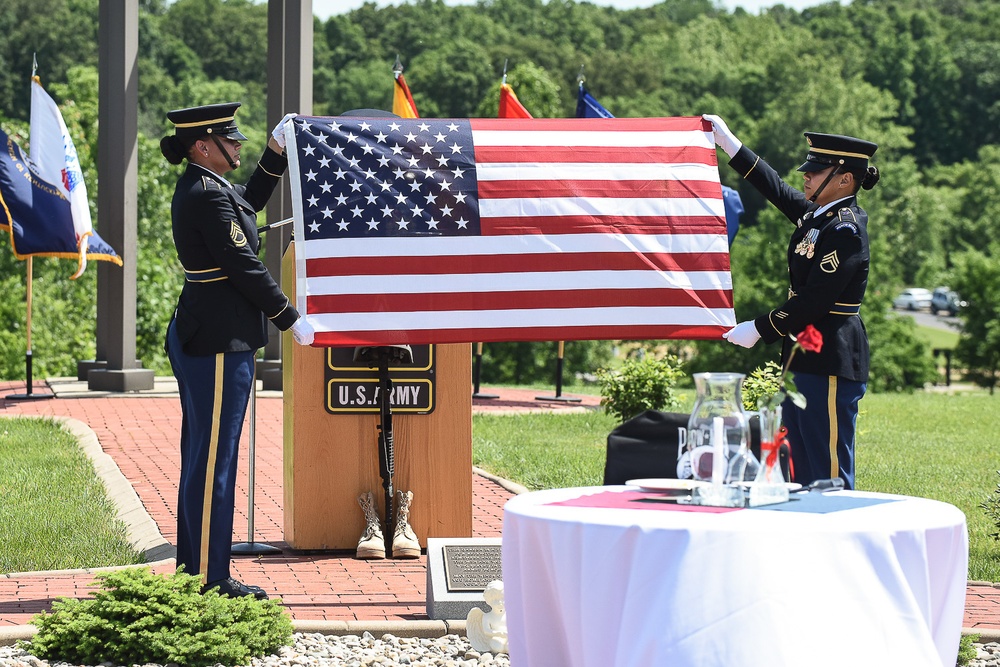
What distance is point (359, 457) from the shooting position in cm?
770

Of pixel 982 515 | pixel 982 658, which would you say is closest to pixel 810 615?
pixel 982 658

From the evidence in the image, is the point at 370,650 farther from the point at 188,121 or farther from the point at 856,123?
the point at 856,123

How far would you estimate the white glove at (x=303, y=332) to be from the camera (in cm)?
627

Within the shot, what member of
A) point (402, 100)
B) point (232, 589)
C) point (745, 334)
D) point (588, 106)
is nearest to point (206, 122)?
point (232, 589)

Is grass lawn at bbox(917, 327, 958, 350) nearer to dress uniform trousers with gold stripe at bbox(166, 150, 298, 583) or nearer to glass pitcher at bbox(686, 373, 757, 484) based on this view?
dress uniform trousers with gold stripe at bbox(166, 150, 298, 583)

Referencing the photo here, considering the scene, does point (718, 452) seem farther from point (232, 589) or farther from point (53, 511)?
point (53, 511)

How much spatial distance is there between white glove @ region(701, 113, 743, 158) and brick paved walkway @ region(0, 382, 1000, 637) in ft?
7.82

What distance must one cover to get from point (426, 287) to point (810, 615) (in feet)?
10.5

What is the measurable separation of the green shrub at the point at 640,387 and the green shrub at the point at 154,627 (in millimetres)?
8759

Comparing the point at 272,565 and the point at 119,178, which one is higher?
the point at 119,178

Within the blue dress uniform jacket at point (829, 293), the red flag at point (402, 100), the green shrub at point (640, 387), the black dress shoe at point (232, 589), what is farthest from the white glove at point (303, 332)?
the green shrub at point (640, 387)

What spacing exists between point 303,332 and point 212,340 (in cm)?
40

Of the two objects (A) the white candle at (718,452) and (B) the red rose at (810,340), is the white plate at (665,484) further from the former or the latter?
(B) the red rose at (810,340)

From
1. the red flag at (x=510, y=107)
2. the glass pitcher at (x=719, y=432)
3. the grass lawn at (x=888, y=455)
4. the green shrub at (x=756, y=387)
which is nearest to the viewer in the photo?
the glass pitcher at (x=719, y=432)
